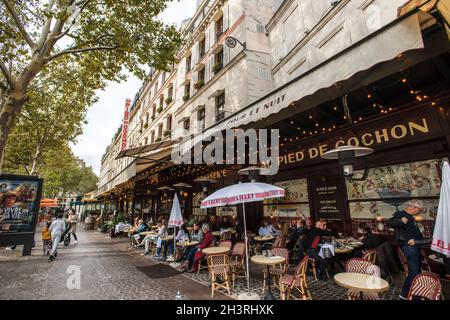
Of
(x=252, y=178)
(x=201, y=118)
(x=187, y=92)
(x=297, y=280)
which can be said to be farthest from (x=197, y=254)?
(x=187, y=92)

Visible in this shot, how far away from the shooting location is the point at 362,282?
3.28 meters

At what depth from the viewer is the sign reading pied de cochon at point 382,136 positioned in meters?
5.51

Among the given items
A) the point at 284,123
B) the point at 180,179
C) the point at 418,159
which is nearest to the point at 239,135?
the point at 284,123

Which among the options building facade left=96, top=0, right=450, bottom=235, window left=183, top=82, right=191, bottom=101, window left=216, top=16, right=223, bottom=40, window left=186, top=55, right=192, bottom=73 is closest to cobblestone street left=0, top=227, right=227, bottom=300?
building facade left=96, top=0, right=450, bottom=235

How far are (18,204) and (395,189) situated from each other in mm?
15003

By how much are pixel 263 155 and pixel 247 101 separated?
117 inches

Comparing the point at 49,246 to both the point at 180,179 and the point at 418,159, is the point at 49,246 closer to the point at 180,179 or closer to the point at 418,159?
Result: the point at 180,179

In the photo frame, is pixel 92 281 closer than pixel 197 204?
Yes

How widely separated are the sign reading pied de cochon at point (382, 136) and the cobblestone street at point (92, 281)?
5.92m

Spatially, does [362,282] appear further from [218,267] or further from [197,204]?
[197,204]

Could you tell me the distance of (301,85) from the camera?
4.34 meters

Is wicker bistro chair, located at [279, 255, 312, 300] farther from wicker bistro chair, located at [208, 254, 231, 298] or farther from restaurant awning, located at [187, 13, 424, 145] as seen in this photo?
restaurant awning, located at [187, 13, 424, 145]

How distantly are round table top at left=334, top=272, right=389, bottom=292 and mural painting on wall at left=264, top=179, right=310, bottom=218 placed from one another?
4992 mm

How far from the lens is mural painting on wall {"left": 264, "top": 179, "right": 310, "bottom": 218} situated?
8567mm
